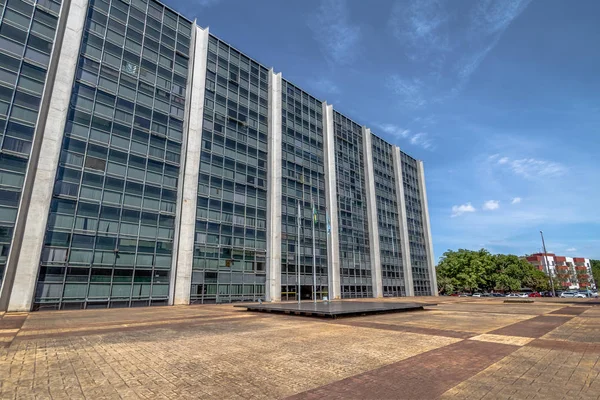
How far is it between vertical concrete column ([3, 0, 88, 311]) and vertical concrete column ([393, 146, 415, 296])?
67380 mm

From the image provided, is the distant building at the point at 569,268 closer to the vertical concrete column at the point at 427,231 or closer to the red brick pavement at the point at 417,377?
the vertical concrete column at the point at 427,231

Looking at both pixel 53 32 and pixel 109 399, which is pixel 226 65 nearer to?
pixel 53 32

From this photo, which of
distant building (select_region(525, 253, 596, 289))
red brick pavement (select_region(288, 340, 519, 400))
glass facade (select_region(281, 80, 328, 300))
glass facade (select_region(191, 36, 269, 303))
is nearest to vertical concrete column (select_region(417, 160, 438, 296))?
glass facade (select_region(281, 80, 328, 300))

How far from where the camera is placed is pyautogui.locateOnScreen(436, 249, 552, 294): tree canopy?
84.5m

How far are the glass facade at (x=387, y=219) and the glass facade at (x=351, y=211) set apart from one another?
17.0ft

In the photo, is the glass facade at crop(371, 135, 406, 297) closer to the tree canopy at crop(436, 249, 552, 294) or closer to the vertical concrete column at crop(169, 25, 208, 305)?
the tree canopy at crop(436, 249, 552, 294)

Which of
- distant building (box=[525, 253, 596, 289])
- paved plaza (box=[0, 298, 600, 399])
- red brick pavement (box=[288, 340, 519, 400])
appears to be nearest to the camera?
red brick pavement (box=[288, 340, 519, 400])

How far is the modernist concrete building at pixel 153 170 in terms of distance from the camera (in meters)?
29.9

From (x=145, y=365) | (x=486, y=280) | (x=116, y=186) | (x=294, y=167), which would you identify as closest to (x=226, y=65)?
(x=294, y=167)

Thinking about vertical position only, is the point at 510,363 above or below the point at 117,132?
below

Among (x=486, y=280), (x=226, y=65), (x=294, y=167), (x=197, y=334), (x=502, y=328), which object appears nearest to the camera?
(x=197, y=334)

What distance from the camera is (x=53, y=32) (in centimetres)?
3334

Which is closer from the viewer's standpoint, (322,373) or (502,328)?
(322,373)

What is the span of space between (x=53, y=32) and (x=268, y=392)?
4405cm
